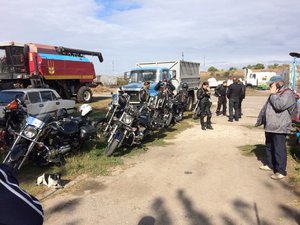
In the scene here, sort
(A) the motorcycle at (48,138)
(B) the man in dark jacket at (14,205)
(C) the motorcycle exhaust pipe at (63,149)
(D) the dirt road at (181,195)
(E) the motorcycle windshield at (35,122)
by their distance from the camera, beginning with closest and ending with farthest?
(B) the man in dark jacket at (14,205)
(D) the dirt road at (181,195)
(A) the motorcycle at (48,138)
(E) the motorcycle windshield at (35,122)
(C) the motorcycle exhaust pipe at (63,149)

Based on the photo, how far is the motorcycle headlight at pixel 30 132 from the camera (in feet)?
18.8

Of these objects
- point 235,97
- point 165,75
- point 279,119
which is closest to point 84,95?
point 165,75

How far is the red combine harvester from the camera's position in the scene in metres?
18.0

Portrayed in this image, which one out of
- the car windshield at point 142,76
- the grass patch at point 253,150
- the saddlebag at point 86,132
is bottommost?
the grass patch at point 253,150

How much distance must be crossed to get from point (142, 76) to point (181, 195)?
1015cm

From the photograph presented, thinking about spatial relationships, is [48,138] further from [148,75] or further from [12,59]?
[12,59]

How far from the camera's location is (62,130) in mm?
6500

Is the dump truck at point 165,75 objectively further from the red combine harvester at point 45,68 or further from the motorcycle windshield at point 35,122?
the motorcycle windshield at point 35,122

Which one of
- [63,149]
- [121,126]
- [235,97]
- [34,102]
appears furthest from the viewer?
[235,97]

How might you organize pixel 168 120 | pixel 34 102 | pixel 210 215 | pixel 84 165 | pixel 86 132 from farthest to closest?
1. pixel 34 102
2. pixel 168 120
3. pixel 86 132
4. pixel 84 165
5. pixel 210 215

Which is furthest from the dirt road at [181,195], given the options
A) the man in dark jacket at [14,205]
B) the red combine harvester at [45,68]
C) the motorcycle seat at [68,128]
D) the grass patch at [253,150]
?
the red combine harvester at [45,68]

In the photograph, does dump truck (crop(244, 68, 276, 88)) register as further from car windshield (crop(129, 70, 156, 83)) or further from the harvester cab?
the harvester cab

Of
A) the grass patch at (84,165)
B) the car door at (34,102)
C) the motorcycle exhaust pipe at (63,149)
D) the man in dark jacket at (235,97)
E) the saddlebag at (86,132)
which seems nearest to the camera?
the grass patch at (84,165)

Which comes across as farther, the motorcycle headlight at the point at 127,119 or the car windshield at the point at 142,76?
the car windshield at the point at 142,76
